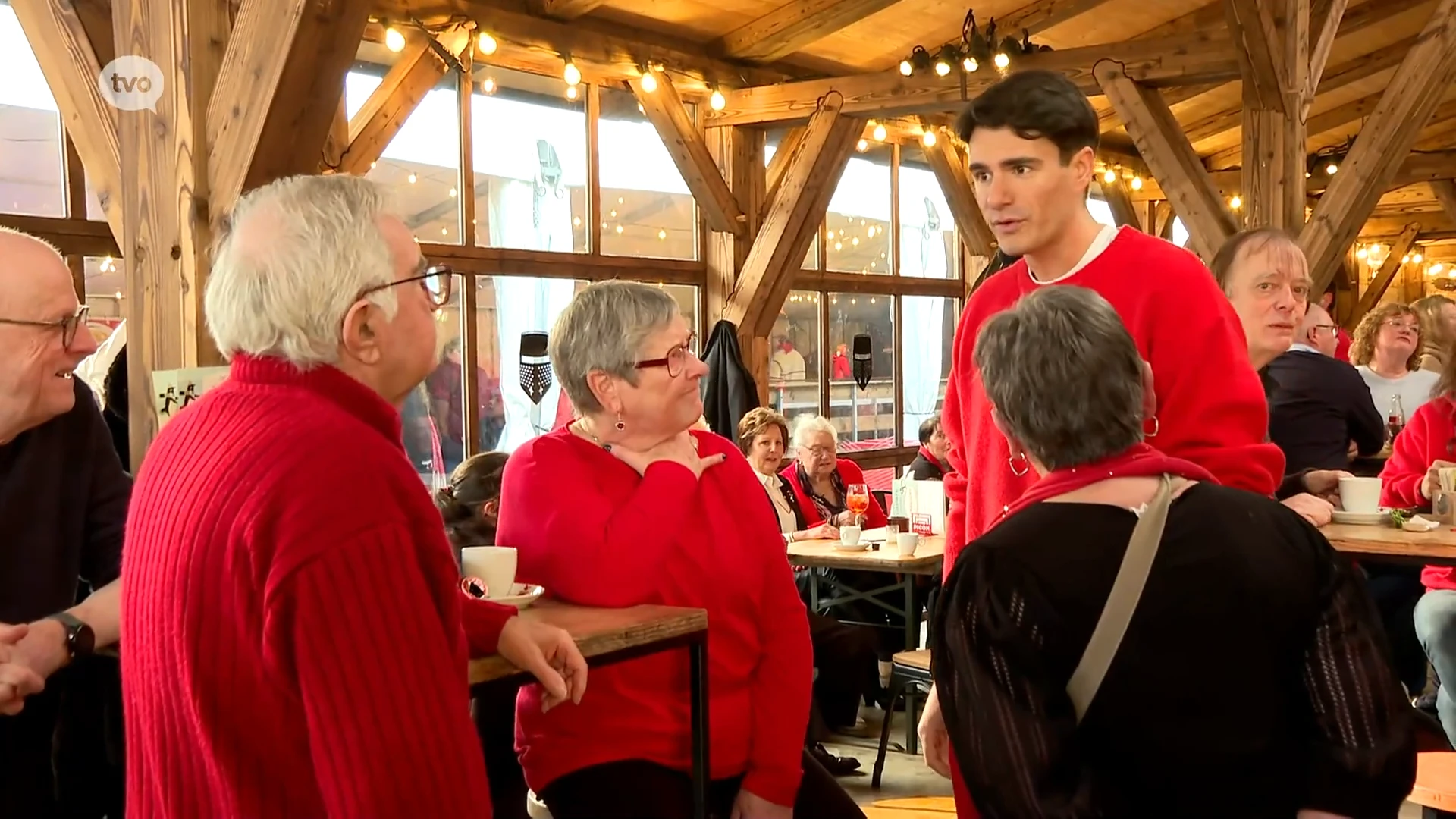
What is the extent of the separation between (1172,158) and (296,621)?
605cm

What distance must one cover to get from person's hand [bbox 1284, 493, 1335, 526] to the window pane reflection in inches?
229

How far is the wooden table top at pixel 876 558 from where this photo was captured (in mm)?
4516

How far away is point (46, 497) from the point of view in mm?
1922

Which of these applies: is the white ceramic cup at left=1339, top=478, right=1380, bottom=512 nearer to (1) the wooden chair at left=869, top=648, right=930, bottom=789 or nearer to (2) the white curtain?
(1) the wooden chair at left=869, top=648, right=930, bottom=789

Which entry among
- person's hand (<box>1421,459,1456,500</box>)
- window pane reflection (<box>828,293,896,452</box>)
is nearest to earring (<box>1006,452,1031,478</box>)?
person's hand (<box>1421,459,1456,500</box>)

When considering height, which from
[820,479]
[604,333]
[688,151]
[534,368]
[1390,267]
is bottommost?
[820,479]

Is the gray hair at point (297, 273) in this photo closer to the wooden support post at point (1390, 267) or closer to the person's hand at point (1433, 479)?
the person's hand at point (1433, 479)

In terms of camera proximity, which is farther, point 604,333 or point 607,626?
point 604,333

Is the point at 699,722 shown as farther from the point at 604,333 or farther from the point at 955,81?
the point at 955,81

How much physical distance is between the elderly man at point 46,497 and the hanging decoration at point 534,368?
4.69 metres

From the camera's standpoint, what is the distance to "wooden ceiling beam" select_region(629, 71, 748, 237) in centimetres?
715

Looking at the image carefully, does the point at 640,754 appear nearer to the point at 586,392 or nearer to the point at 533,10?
the point at 586,392

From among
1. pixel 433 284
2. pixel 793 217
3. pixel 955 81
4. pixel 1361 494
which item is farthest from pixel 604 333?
pixel 793 217

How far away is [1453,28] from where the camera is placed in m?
6.18
